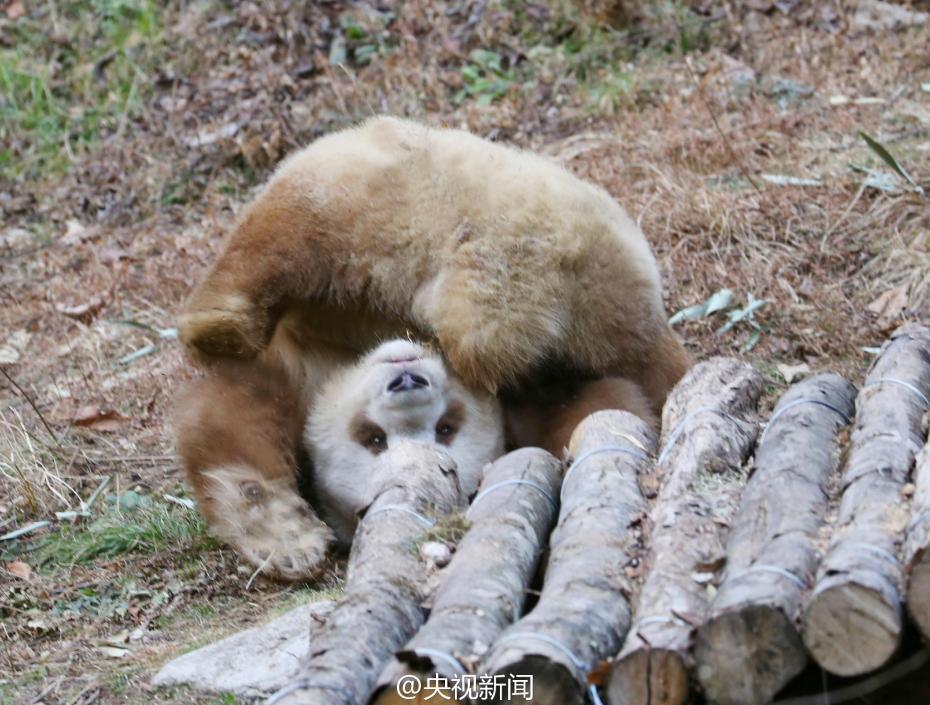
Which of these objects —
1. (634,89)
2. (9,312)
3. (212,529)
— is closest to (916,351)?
(212,529)

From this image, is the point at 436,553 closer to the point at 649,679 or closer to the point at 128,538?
the point at 649,679

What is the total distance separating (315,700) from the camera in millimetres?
2686

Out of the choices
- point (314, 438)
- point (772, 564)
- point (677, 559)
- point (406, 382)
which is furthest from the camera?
point (314, 438)

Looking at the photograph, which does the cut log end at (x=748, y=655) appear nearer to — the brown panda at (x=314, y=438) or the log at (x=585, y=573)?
the log at (x=585, y=573)

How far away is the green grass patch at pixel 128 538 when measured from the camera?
4.75m

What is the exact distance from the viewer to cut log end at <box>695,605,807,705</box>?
258cm

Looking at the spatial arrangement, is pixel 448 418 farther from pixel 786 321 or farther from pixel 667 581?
pixel 786 321

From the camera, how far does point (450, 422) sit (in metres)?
4.41

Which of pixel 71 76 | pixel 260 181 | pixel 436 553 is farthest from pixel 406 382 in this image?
pixel 71 76

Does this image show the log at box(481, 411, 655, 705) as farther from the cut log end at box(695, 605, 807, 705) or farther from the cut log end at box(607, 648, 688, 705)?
the cut log end at box(695, 605, 807, 705)

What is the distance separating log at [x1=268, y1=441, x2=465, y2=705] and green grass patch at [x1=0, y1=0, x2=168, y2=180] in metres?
6.18

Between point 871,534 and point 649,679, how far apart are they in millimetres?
594

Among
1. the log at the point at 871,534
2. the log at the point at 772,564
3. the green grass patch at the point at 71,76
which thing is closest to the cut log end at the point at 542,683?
the log at the point at 772,564

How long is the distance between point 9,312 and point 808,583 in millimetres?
5830
